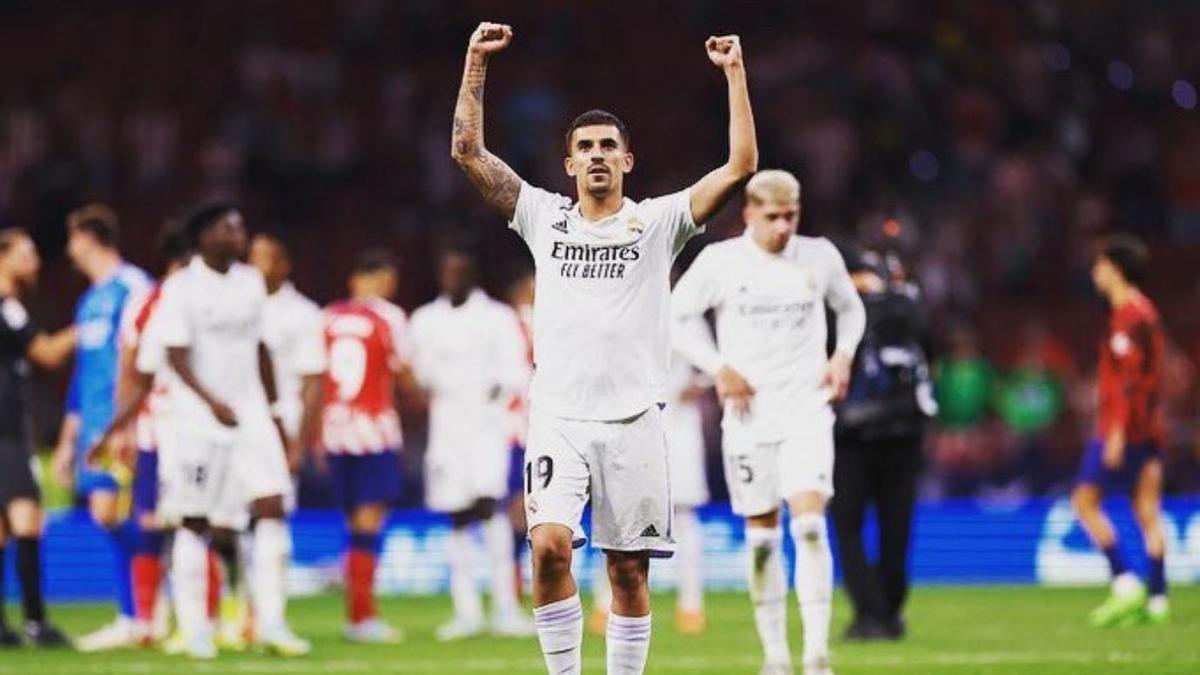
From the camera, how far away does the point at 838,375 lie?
12.6m

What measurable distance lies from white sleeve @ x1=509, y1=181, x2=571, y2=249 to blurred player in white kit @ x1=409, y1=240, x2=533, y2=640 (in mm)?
7228

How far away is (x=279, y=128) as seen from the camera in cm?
3053

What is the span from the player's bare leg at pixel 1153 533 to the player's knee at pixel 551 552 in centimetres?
866

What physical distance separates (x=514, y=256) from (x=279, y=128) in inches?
144

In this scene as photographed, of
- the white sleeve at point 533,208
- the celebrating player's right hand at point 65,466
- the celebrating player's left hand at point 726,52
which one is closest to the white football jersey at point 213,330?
the celebrating player's right hand at point 65,466

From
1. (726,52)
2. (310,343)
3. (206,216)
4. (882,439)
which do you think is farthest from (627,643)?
(310,343)

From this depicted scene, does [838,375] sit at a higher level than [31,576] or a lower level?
higher

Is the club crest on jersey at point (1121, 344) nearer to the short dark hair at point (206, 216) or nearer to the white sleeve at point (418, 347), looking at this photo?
the white sleeve at point (418, 347)

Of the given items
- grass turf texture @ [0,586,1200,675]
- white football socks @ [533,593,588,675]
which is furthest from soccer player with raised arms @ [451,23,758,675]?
grass turf texture @ [0,586,1200,675]

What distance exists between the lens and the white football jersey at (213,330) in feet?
48.2

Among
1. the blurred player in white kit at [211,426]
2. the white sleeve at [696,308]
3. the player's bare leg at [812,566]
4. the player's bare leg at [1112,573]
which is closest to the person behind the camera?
the player's bare leg at [812,566]

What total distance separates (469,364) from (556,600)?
7.85 m

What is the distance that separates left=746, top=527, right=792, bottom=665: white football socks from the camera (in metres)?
12.4

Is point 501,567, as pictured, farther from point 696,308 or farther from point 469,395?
point 696,308
